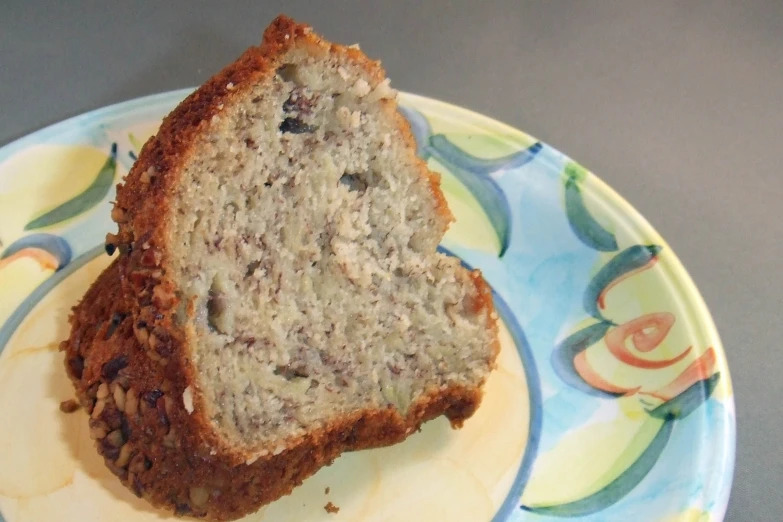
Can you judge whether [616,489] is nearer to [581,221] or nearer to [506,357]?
[506,357]

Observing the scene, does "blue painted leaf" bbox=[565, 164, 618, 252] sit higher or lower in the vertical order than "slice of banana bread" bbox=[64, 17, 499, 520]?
higher

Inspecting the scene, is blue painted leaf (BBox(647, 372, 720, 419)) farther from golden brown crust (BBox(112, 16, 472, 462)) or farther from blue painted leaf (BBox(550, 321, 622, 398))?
golden brown crust (BBox(112, 16, 472, 462))

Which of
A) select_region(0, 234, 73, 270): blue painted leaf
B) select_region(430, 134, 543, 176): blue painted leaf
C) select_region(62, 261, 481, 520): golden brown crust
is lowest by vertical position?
select_region(62, 261, 481, 520): golden brown crust

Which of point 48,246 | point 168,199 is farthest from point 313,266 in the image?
point 48,246

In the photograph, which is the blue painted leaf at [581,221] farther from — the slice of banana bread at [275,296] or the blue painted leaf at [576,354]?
the slice of banana bread at [275,296]

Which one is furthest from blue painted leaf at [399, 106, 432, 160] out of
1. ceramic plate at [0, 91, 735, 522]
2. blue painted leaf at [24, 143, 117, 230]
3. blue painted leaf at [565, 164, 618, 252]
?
blue painted leaf at [24, 143, 117, 230]

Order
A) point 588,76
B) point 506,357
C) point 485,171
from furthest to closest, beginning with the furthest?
point 588,76
point 485,171
point 506,357
